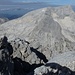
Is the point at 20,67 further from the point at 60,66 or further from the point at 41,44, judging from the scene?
the point at 41,44

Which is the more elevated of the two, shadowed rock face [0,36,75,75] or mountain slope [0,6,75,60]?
shadowed rock face [0,36,75,75]

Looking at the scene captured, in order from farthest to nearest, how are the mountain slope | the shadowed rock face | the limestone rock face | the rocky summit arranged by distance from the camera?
the mountain slope, the rocky summit, the limestone rock face, the shadowed rock face

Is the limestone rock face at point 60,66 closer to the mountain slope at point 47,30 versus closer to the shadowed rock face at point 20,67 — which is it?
the shadowed rock face at point 20,67

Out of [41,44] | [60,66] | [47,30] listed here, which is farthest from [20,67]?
[47,30]

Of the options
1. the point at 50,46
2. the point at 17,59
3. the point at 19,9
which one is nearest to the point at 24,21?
the point at 50,46

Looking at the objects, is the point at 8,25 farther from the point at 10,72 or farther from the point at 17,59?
the point at 10,72

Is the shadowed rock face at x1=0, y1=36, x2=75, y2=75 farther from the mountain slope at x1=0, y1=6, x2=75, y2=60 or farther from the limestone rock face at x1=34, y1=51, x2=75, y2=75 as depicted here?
the mountain slope at x1=0, y1=6, x2=75, y2=60

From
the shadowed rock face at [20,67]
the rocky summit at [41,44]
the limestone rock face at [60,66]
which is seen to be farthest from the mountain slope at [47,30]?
the shadowed rock face at [20,67]

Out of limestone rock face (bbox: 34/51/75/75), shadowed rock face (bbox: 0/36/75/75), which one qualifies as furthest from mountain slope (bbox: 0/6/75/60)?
shadowed rock face (bbox: 0/36/75/75)

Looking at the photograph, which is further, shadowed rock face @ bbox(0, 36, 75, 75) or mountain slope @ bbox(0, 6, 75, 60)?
mountain slope @ bbox(0, 6, 75, 60)
